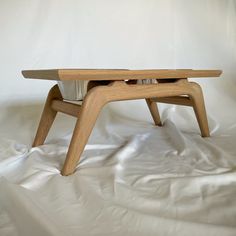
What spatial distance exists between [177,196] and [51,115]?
517mm

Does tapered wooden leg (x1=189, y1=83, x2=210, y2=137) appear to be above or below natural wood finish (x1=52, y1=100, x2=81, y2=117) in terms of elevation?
below

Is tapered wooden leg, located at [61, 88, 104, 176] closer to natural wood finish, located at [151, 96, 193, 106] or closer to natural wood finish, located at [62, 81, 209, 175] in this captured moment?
natural wood finish, located at [62, 81, 209, 175]

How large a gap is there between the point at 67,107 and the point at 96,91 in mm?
135

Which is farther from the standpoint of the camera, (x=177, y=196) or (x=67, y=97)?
(x=67, y=97)

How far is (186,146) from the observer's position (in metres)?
0.85

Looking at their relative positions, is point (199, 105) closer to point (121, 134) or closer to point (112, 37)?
point (121, 134)

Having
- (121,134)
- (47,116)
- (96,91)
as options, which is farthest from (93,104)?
(121,134)

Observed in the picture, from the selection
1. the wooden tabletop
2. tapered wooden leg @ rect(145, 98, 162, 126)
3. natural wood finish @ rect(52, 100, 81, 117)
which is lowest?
tapered wooden leg @ rect(145, 98, 162, 126)

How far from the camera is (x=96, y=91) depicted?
677mm

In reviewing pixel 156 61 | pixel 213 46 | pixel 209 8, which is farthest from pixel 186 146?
pixel 209 8

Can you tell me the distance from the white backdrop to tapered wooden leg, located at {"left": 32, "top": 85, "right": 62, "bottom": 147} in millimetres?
43

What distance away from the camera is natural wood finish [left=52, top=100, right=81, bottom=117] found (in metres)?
0.72

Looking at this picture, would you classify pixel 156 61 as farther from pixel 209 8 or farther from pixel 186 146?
pixel 186 146

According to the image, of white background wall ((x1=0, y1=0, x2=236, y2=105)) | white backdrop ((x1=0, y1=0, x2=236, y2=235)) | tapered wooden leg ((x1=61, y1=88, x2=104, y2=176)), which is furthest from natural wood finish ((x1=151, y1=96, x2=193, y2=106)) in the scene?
white background wall ((x1=0, y1=0, x2=236, y2=105))
